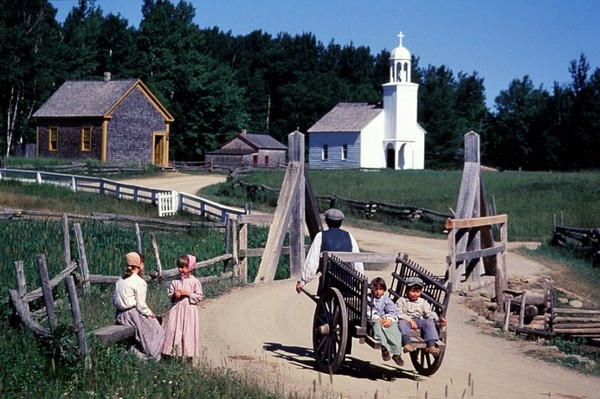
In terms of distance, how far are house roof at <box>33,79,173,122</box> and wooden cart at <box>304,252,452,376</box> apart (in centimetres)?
5170

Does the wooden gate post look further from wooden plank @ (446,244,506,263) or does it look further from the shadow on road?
the shadow on road

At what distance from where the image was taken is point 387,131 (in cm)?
7731

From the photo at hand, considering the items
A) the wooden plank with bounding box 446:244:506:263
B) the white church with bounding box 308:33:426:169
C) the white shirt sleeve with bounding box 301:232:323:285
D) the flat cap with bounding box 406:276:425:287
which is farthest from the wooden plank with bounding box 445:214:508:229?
the white church with bounding box 308:33:426:169

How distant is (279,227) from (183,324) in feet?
30.3

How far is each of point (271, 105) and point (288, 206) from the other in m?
94.4

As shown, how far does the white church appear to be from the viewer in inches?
2970

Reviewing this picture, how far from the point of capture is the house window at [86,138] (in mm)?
63041

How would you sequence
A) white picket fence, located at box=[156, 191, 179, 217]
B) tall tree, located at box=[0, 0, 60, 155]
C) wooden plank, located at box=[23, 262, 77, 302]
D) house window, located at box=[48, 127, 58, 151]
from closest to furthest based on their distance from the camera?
wooden plank, located at box=[23, 262, 77, 302], white picket fence, located at box=[156, 191, 179, 217], house window, located at box=[48, 127, 58, 151], tall tree, located at box=[0, 0, 60, 155]

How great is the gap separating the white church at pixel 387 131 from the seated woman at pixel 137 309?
64.7 meters

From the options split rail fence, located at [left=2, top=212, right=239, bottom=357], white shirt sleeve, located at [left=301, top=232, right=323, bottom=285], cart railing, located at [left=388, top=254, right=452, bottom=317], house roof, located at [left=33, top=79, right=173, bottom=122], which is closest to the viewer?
split rail fence, located at [left=2, top=212, right=239, bottom=357]

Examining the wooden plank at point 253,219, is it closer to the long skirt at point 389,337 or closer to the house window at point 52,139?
the long skirt at point 389,337

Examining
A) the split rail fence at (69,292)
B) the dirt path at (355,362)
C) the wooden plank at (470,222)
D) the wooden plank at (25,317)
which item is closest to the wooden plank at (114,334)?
the split rail fence at (69,292)

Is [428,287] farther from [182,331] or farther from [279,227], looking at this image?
[279,227]

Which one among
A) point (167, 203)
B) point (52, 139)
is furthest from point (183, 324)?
point (52, 139)
